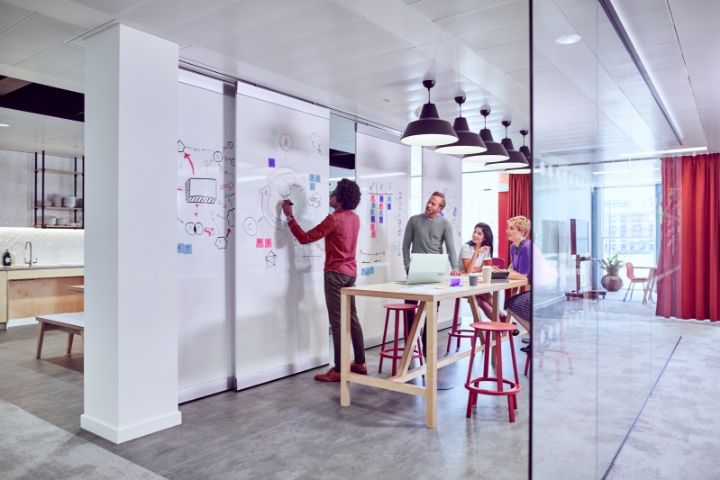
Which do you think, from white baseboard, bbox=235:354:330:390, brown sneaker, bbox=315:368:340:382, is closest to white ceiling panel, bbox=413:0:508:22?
brown sneaker, bbox=315:368:340:382

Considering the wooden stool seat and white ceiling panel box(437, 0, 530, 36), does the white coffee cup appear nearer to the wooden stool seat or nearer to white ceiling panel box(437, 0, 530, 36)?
white ceiling panel box(437, 0, 530, 36)

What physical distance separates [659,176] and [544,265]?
3.73m

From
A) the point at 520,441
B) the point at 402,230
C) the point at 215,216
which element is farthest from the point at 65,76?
the point at 520,441

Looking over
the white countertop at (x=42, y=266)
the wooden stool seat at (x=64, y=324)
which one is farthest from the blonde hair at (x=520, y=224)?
the white countertop at (x=42, y=266)

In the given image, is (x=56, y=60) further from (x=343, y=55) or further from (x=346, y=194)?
(x=346, y=194)

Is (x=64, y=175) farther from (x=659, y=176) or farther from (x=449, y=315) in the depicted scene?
(x=659, y=176)

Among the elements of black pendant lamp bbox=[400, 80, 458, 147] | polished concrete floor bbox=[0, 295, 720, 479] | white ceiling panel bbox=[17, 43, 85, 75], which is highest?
white ceiling panel bbox=[17, 43, 85, 75]

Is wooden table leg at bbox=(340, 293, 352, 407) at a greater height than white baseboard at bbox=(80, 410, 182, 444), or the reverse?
wooden table leg at bbox=(340, 293, 352, 407)

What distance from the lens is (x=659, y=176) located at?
4.93 metres

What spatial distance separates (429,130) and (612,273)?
67.4 inches

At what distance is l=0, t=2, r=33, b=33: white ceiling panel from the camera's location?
9.32 ft

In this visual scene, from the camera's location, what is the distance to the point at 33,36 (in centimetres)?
321

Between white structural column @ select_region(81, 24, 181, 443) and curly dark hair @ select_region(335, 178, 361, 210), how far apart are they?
1455 millimetres

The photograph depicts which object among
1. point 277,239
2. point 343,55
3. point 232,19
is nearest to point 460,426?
point 277,239
